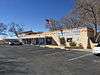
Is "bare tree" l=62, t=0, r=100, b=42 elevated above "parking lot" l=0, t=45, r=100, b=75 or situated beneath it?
elevated above

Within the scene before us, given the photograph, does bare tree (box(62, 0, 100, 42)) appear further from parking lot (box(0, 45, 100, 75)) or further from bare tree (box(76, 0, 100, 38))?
parking lot (box(0, 45, 100, 75))

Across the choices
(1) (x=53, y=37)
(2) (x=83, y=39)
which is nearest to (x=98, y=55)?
(2) (x=83, y=39)

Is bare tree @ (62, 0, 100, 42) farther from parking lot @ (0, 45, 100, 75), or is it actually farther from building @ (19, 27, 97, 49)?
parking lot @ (0, 45, 100, 75)

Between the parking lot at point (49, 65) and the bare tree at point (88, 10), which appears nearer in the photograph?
the parking lot at point (49, 65)

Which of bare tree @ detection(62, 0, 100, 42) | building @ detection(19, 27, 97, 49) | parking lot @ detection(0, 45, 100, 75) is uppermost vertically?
bare tree @ detection(62, 0, 100, 42)

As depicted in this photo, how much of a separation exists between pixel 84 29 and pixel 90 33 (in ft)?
5.32

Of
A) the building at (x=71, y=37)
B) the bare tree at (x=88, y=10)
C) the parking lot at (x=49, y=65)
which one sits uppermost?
the bare tree at (x=88, y=10)

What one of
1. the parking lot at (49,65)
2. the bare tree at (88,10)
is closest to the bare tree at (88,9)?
the bare tree at (88,10)

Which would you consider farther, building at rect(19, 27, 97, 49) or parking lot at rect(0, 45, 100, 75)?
building at rect(19, 27, 97, 49)

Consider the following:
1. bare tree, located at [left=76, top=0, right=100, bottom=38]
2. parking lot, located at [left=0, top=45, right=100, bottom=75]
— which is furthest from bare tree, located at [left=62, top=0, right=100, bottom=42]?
parking lot, located at [left=0, top=45, right=100, bottom=75]

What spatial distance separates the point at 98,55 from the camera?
2456 cm

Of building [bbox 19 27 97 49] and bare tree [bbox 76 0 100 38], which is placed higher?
bare tree [bbox 76 0 100 38]

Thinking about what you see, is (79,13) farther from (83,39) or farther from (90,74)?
(90,74)

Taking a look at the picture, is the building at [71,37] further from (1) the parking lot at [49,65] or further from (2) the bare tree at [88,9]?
(1) the parking lot at [49,65]
